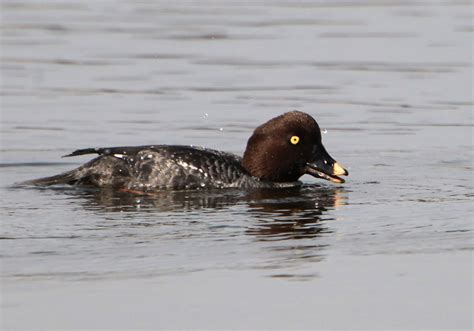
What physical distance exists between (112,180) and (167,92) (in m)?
5.49

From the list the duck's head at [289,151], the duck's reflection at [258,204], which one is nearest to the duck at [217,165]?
the duck's head at [289,151]

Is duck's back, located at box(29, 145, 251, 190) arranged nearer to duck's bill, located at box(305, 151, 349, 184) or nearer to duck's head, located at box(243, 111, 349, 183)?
duck's head, located at box(243, 111, 349, 183)

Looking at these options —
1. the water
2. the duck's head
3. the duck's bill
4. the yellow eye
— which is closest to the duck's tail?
the water

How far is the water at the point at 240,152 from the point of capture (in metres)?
8.20

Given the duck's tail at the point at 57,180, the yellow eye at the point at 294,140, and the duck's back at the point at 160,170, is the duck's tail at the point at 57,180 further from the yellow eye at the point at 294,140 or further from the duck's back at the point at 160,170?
the yellow eye at the point at 294,140

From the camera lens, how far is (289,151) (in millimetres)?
12609

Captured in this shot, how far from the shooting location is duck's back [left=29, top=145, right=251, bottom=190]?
40.5ft

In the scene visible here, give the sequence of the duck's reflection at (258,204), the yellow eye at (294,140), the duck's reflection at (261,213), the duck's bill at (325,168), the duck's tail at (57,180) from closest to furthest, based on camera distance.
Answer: the duck's reflection at (261,213) < the duck's reflection at (258,204) < the duck's tail at (57,180) < the duck's bill at (325,168) < the yellow eye at (294,140)

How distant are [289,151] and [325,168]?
14.8 inches

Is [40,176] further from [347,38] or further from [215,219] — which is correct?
[347,38]

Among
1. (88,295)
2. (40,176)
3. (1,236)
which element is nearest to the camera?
(88,295)

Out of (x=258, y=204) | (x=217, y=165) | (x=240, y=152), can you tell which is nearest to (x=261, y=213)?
(x=258, y=204)

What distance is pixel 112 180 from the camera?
12.5 metres

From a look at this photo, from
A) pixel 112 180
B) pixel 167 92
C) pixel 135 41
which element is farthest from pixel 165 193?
pixel 135 41
